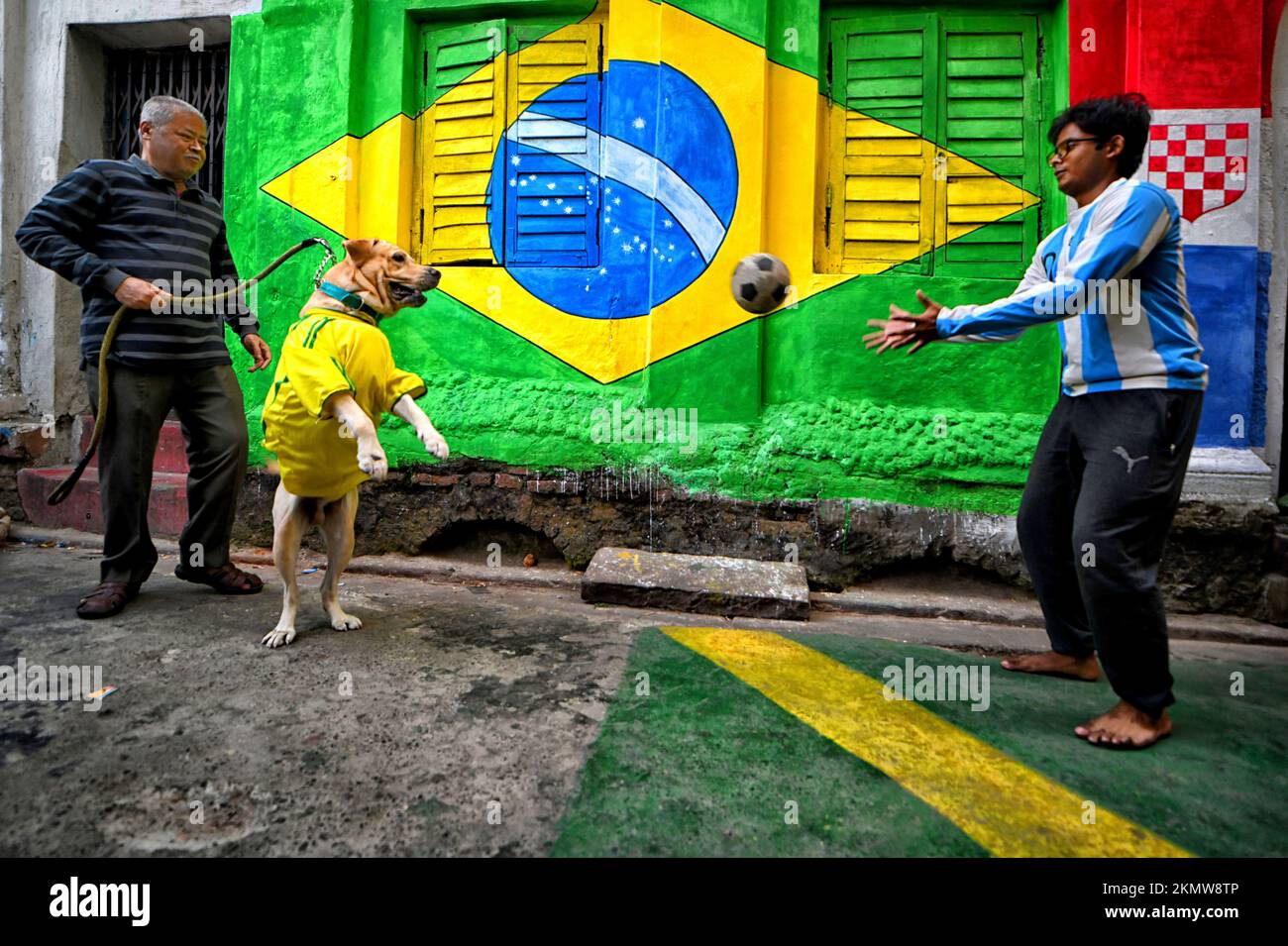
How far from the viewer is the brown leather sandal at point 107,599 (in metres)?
3.27

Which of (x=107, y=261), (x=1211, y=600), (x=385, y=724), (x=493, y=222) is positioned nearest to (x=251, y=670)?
(x=385, y=724)

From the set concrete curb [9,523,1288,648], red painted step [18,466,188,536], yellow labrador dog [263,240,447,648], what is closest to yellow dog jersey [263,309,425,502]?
yellow labrador dog [263,240,447,648]

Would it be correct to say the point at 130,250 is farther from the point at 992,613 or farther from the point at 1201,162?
the point at 1201,162

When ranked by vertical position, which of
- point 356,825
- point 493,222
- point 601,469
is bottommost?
point 356,825

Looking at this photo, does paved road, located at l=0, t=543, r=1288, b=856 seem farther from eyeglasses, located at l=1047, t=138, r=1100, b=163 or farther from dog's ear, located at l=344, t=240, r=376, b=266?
eyeglasses, located at l=1047, t=138, r=1100, b=163

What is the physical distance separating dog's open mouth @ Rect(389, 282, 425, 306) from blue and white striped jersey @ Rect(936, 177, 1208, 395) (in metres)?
2.11

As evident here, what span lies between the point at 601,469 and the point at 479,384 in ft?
3.46

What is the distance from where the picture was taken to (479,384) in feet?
15.9

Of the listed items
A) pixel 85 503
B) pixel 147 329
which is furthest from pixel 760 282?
pixel 85 503

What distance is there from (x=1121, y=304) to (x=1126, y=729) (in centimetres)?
144

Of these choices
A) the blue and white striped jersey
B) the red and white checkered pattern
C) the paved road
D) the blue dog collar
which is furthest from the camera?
the red and white checkered pattern

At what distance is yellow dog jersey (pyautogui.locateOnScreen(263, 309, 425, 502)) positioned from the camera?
8.91ft

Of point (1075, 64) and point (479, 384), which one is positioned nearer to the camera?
point (1075, 64)

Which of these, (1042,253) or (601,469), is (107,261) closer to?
(601,469)
